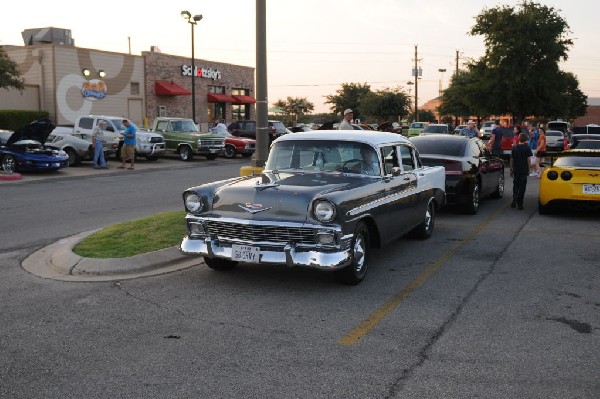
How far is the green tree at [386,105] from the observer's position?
8494 cm

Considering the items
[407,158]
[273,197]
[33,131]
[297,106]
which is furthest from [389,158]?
[297,106]

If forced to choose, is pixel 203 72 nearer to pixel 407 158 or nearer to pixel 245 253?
pixel 407 158

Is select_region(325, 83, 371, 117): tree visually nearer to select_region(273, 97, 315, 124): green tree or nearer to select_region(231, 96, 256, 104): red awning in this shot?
select_region(273, 97, 315, 124): green tree

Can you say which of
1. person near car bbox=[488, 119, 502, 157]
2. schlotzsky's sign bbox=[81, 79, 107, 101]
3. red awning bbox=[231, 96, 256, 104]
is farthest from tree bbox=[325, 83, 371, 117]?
person near car bbox=[488, 119, 502, 157]

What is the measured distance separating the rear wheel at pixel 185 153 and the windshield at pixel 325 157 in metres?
20.4

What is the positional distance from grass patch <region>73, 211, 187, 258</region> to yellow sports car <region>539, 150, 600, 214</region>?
6.74 meters

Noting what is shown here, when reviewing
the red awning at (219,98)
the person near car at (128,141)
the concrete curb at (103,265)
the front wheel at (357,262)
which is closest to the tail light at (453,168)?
the front wheel at (357,262)

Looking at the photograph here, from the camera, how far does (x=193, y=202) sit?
7.02 meters

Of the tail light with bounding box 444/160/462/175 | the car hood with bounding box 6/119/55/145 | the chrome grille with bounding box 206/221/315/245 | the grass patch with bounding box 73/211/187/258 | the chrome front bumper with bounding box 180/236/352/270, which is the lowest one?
the grass patch with bounding box 73/211/187/258

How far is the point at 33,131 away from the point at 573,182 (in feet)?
51.8

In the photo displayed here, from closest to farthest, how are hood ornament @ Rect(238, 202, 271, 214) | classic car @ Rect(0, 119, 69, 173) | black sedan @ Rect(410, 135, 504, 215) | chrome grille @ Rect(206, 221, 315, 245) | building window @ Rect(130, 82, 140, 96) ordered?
chrome grille @ Rect(206, 221, 315, 245) < hood ornament @ Rect(238, 202, 271, 214) < black sedan @ Rect(410, 135, 504, 215) < classic car @ Rect(0, 119, 69, 173) < building window @ Rect(130, 82, 140, 96)

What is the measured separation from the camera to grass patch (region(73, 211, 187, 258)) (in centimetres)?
795

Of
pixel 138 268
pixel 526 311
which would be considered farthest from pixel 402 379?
pixel 138 268

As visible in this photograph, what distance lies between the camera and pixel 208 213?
22.6 feet
